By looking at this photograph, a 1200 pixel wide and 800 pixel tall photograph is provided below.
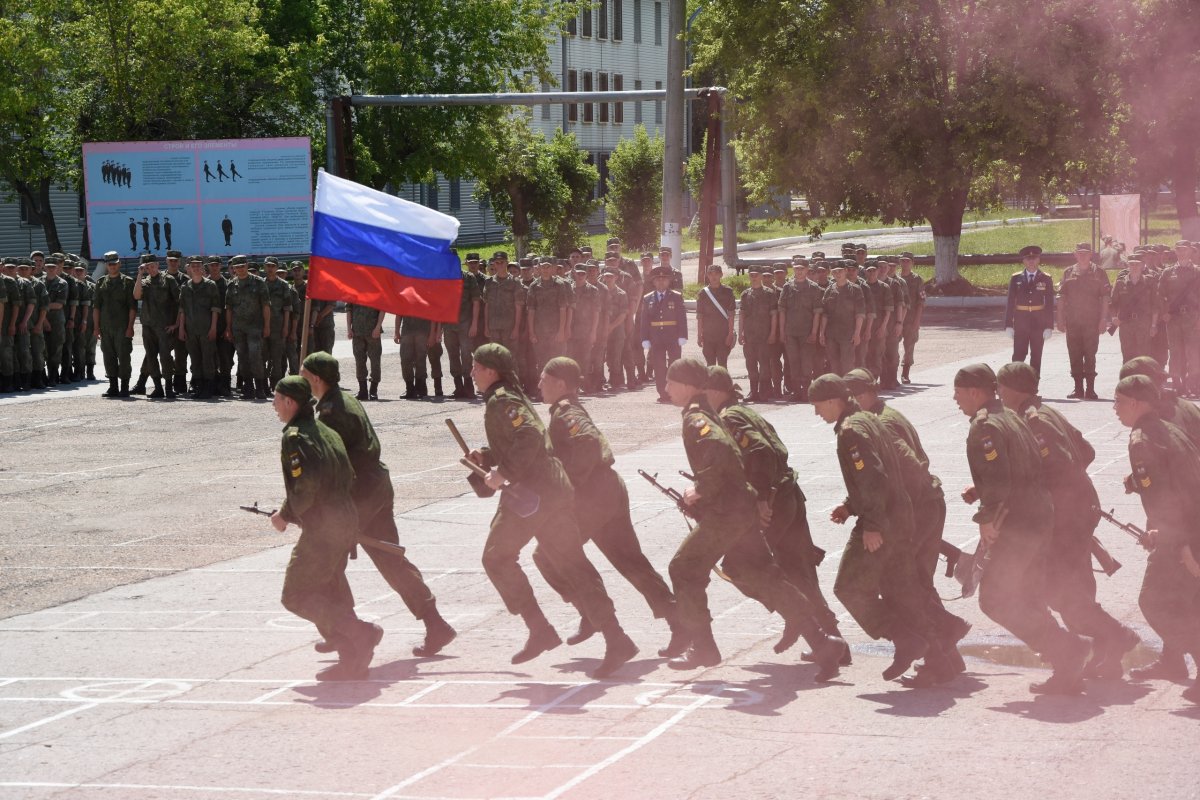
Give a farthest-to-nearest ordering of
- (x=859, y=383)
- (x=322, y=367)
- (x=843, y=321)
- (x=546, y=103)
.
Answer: (x=546, y=103) < (x=843, y=321) < (x=322, y=367) < (x=859, y=383)

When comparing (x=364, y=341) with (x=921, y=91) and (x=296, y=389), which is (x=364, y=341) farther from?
(x=921, y=91)

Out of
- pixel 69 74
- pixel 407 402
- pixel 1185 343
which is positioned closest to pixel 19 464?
pixel 407 402

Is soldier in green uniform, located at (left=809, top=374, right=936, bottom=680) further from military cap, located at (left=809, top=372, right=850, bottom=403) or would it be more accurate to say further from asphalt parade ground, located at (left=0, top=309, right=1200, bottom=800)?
asphalt parade ground, located at (left=0, top=309, right=1200, bottom=800)

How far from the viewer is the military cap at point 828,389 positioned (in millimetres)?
9000

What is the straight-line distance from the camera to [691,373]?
30.8 ft

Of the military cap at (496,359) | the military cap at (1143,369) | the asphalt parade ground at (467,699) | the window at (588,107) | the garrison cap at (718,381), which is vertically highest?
the window at (588,107)

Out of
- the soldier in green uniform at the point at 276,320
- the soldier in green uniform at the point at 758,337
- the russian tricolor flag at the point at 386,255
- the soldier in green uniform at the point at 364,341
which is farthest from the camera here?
the soldier in green uniform at the point at 276,320

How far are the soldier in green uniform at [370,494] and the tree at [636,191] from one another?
52.1 meters

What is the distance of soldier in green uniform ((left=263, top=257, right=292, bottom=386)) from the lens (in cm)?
2369

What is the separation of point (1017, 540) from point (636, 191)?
177ft

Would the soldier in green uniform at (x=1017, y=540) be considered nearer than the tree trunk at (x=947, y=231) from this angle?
Yes

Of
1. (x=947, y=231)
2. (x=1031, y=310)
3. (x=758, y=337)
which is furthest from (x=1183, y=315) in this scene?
(x=947, y=231)

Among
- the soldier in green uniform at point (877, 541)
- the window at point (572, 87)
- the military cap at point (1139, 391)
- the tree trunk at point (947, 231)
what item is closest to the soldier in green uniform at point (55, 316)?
the soldier in green uniform at point (877, 541)

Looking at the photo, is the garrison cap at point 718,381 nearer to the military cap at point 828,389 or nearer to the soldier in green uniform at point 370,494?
the military cap at point 828,389
